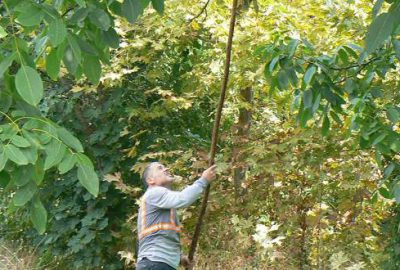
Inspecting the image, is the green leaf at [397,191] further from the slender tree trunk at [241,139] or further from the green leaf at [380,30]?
the slender tree trunk at [241,139]

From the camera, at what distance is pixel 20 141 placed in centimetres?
182

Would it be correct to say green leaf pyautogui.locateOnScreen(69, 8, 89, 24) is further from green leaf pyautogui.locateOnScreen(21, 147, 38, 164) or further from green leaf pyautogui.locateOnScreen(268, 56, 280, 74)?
green leaf pyautogui.locateOnScreen(268, 56, 280, 74)

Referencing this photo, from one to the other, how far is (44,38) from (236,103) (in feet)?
14.1

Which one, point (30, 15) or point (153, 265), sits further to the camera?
point (153, 265)

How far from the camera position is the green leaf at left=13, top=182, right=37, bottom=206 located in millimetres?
1898

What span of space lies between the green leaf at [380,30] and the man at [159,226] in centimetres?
281

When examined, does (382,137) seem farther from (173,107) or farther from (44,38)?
(173,107)

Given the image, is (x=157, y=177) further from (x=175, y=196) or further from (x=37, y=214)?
(x=37, y=214)

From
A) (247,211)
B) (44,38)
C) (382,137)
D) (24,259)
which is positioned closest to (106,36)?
(44,38)

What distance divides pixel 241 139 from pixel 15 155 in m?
4.56

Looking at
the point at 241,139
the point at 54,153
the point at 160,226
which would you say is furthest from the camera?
the point at 241,139

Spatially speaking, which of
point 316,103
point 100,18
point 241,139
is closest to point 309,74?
point 316,103

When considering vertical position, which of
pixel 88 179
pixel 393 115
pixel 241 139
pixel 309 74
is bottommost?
pixel 241 139

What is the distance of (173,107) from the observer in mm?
6531
